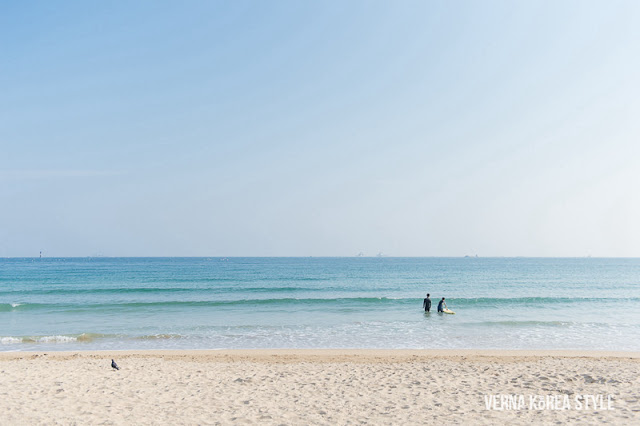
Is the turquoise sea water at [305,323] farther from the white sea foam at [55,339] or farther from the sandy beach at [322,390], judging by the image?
the sandy beach at [322,390]

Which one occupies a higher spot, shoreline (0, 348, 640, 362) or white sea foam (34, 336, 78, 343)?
shoreline (0, 348, 640, 362)

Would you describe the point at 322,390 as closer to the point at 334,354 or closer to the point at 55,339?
the point at 334,354

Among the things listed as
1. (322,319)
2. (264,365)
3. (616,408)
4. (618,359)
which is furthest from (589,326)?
(264,365)

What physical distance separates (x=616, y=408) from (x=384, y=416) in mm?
4449

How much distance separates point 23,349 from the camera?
671 inches

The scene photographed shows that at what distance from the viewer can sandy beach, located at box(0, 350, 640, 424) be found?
8195mm

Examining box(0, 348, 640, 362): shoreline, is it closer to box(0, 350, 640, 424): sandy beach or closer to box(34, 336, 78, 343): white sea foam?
box(0, 350, 640, 424): sandy beach

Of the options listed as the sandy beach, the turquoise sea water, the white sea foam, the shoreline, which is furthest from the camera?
the white sea foam

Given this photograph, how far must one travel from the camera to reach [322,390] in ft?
33.0

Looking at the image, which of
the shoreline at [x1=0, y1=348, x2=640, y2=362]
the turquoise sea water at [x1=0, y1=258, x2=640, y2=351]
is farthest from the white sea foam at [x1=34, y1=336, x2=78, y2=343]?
the shoreline at [x1=0, y1=348, x2=640, y2=362]

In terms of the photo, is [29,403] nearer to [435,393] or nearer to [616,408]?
[435,393]

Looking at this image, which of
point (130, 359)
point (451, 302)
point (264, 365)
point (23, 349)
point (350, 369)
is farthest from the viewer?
point (451, 302)

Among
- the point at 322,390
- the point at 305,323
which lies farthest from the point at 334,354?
the point at 305,323

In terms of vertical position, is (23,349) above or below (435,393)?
below
